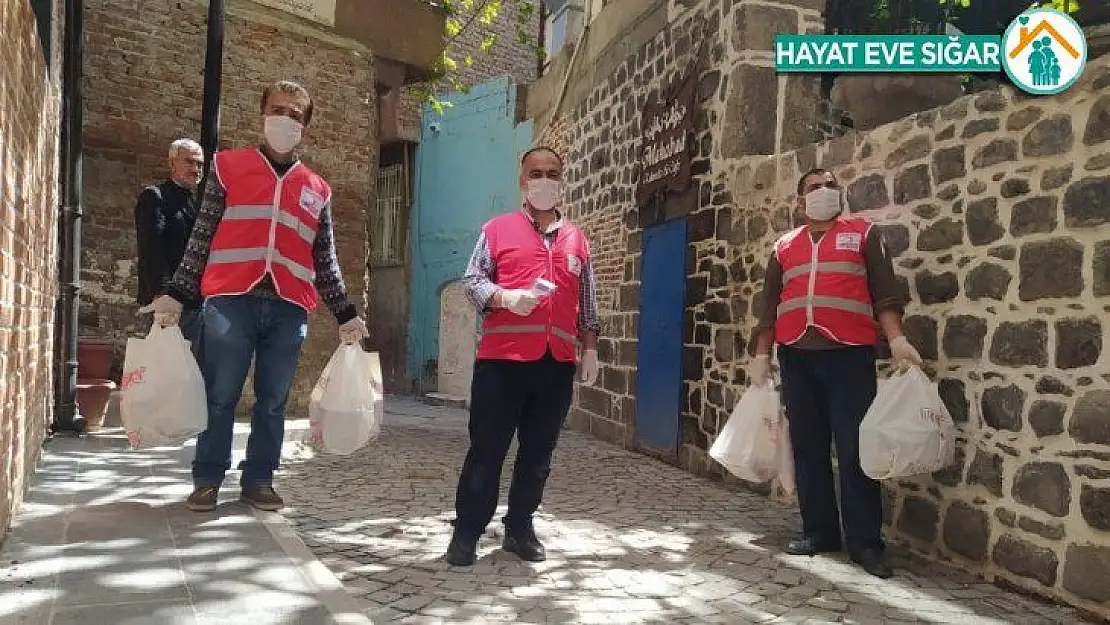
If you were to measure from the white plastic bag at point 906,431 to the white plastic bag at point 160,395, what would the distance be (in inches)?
106

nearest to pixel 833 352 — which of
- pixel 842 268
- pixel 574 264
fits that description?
pixel 842 268

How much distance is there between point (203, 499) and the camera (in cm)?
345

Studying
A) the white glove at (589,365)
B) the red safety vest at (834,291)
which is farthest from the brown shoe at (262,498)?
the red safety vest at (834,291)

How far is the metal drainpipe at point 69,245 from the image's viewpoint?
216 inches

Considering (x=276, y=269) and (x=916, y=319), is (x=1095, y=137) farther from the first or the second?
(x=276, y=269)

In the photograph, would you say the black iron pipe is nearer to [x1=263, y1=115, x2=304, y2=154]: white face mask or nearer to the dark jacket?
the dark jacket

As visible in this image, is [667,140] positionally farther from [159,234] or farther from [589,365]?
[159,234]

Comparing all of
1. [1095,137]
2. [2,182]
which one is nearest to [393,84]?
[2,182]

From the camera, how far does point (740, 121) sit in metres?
5.63

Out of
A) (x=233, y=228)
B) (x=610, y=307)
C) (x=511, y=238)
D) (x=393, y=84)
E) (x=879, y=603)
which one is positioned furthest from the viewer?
(x=393, y=84)

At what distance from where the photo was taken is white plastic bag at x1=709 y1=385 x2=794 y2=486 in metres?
3.83

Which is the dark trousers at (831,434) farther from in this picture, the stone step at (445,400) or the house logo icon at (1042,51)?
the stone step at (445,400)

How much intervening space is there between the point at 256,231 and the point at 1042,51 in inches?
145

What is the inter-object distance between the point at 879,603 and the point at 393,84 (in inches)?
317
